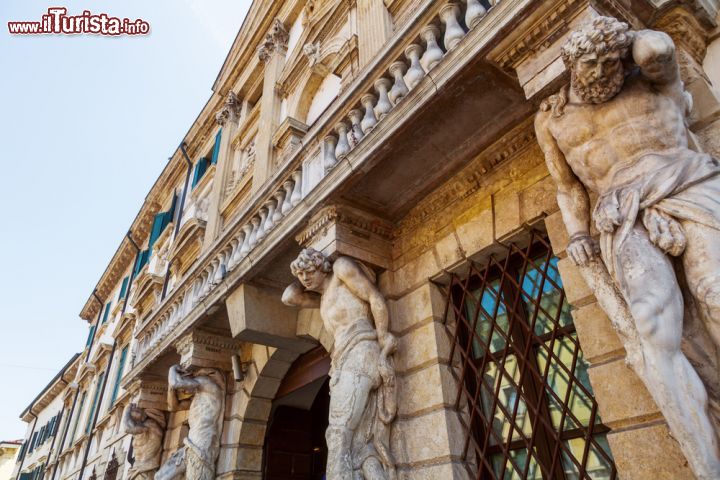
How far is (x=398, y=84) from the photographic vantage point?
3.92m

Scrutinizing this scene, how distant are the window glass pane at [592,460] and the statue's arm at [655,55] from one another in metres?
2.16

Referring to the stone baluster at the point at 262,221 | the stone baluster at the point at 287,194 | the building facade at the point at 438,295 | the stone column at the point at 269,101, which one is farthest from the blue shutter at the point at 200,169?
the stone baluster at the point at 287,194

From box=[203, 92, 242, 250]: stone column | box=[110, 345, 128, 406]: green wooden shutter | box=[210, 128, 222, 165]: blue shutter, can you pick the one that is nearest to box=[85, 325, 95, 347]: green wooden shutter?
box=[110, 345, 128, 406]: green wooden shutter

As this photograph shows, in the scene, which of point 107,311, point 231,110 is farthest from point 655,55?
point 107,311

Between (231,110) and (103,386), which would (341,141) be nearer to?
(231,110)

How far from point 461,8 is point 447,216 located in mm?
1713

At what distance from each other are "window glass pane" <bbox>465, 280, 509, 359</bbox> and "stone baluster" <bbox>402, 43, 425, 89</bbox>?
1768 mm

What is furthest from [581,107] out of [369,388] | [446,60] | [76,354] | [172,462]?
[76,354]

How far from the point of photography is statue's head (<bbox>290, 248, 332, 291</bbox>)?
4188mm

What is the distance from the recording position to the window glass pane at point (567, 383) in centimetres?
315

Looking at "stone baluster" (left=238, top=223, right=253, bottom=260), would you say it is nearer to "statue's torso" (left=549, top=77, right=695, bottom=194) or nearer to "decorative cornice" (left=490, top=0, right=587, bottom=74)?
"decorative cornice" (left=490, top=0, right=587, bottom=74)

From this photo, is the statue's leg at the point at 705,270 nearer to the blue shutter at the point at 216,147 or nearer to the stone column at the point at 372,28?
the stone column at the point at 372,28

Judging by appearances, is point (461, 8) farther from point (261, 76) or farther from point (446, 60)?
point (261, 76)

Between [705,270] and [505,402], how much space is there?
1.96 metres
